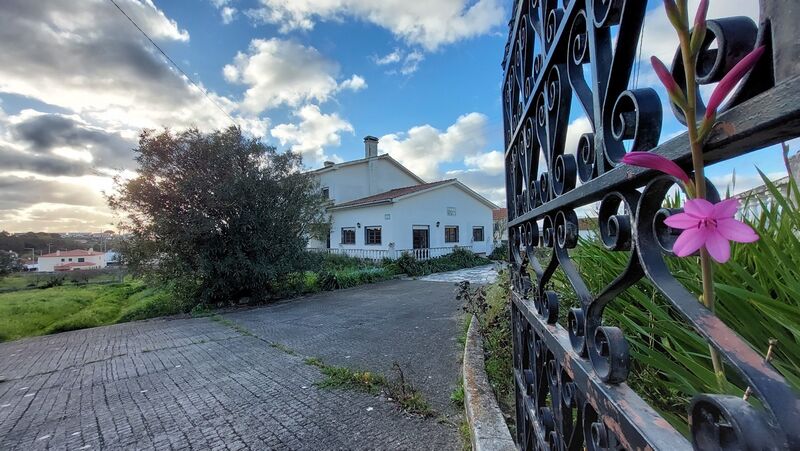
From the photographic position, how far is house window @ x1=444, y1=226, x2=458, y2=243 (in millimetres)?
16688

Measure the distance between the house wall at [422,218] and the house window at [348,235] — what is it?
0.21 metres

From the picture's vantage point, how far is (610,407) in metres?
0.52

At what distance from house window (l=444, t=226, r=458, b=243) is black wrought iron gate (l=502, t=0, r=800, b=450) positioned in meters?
15.7

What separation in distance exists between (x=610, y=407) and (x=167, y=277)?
908 cm

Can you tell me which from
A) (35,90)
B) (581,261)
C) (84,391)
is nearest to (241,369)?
(84,391)

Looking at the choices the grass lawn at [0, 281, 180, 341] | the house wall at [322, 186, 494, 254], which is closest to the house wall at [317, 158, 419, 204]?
the house wall at [322, 186, 494, 254]

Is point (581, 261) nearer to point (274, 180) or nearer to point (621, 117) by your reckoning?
point (621, 117)

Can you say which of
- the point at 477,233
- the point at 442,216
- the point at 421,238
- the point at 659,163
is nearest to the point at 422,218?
the point at 421,238

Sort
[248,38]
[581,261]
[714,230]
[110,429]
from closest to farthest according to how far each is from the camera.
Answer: [714,230]
[581,261]
[110,429]
[248,38]

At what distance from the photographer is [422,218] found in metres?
15.6

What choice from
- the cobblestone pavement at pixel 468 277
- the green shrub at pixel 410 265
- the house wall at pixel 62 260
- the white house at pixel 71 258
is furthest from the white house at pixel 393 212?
the white house at pixel 71 258

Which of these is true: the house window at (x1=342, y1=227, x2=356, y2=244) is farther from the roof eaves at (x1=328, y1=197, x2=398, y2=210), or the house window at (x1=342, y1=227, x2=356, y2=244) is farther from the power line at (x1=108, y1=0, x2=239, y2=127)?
the power line at (x1=108, y1=0, x2=239, y2=127)

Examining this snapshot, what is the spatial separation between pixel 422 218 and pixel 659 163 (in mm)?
15290

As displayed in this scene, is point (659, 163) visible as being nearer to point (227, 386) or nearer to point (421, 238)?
point (227, 386)
